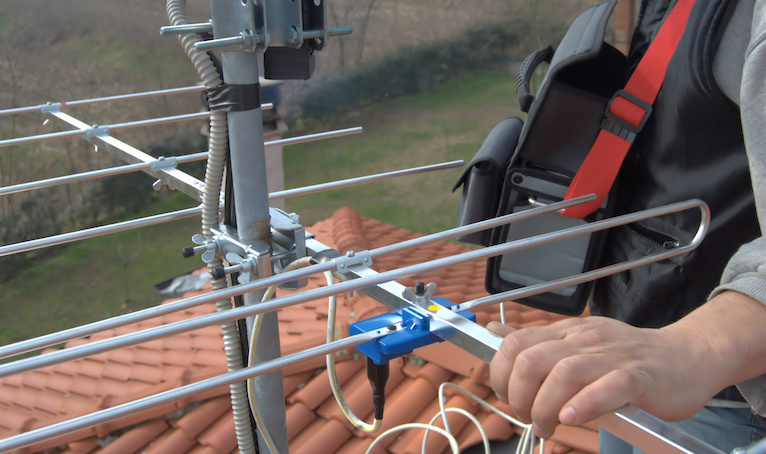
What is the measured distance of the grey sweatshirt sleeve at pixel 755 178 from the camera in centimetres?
67

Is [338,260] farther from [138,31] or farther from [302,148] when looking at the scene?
[302,148]

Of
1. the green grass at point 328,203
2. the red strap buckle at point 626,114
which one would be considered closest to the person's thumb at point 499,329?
A: the red strap buckle at point 626,114

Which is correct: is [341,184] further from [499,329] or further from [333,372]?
[499,329]

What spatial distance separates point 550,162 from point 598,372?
0.68 metres

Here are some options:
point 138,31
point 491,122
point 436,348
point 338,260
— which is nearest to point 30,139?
point 338,260

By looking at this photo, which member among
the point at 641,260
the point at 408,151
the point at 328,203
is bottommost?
the point at 328,203

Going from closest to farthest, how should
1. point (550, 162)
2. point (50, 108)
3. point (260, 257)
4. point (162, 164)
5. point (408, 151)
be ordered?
point (260, 257) < point (550, 162) < point (162, 164) < point (50, 108) < point (408, 151)

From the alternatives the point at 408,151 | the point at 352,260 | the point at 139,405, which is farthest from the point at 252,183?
the point at 408,151

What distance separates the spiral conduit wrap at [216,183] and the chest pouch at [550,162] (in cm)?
50

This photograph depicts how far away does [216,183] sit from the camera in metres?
0.98

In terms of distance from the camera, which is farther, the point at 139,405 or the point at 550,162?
the point at 550,162

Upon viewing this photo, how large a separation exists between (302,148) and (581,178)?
12716 millimetres

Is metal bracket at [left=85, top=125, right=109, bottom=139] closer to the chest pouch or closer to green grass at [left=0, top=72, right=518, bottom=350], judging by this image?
the chest pouch

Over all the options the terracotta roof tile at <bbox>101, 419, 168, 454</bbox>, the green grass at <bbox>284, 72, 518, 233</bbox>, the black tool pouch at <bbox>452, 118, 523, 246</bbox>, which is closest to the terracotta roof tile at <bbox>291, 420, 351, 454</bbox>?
the terracotta roof tile at <bbox>101, 419, 168, 454</bbox>
